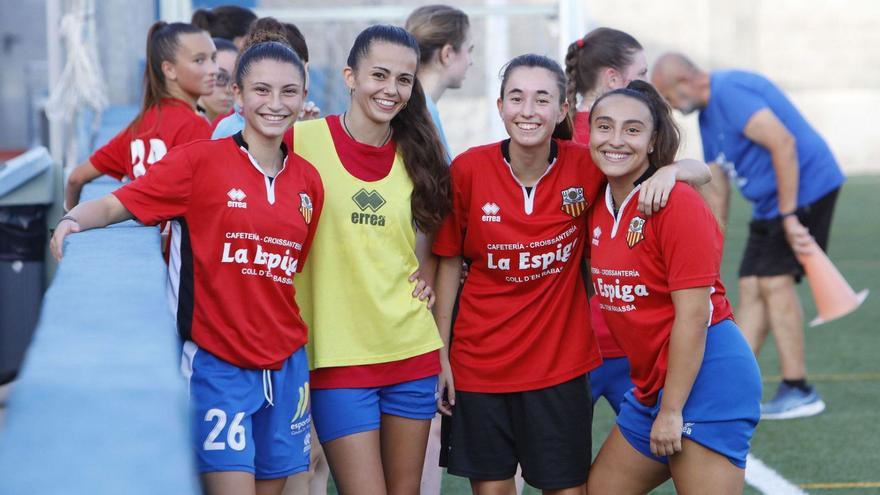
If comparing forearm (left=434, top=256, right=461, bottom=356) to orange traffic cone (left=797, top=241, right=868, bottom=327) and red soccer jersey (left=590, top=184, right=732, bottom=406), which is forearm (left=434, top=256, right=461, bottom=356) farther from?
orange traffic cone (left=797, top=241, right=868, bottom=327)

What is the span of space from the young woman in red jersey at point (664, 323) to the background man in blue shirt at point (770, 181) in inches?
115

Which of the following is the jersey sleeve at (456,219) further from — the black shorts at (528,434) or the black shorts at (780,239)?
the black shorts at (780,239)

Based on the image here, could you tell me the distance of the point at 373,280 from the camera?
319 cm

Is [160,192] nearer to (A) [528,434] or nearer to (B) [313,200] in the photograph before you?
(B) [313,200]

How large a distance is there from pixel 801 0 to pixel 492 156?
22.9 m

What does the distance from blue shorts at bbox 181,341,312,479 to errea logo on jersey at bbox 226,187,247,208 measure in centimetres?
35

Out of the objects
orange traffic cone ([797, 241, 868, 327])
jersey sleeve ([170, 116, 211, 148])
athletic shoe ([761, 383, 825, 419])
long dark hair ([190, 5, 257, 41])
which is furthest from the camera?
orange traffic cone ([797, 241, 868, 327])

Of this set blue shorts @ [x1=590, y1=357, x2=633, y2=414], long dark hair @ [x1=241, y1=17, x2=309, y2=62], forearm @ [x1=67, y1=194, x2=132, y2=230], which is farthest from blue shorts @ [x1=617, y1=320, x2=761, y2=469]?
long dark hair @ [x1=241, y1=17, x2=309, y2=62]

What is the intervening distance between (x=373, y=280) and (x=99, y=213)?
0.74m

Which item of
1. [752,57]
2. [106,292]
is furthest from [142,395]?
[752,57]

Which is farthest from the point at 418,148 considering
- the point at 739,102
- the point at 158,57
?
the point at 739,102

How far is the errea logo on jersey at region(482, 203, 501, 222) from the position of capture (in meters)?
3.33

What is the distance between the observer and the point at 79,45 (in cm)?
735

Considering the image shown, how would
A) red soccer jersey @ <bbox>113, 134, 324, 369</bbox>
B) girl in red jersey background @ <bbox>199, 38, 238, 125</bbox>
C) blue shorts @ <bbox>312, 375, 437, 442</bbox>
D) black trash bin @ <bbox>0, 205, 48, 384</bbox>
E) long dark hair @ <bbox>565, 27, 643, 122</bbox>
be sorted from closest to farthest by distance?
1. red soccer jersey @ <bbox>113, 134, 324, 369</bbox>
2. blue shorts @ <bbox>312, 375, 437, 442</bbox>
3. long dark hair @ <bbox>565, 27, 643, 122</bbox>
4. girl in red jersey background @ <bbox>199, 38, 238, 125</bbox>
5. black trash bin @ <bbox>0, 205, 48, 384</bbox>
